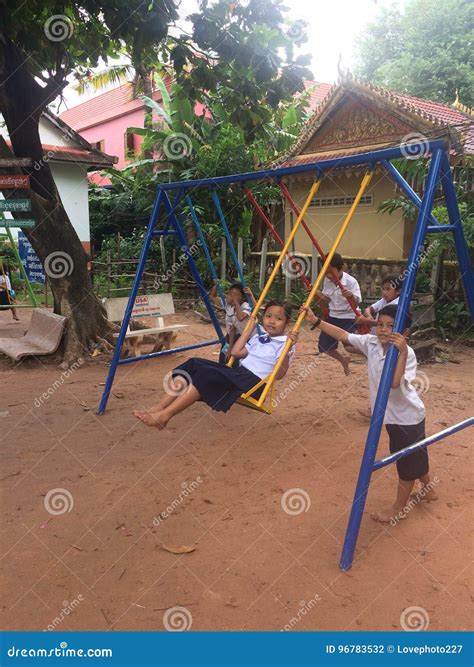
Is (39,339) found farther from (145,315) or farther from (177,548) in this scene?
(177,548)

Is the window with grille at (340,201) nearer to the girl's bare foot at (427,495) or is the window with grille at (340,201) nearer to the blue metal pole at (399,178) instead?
the blue metal pole at (399,178)


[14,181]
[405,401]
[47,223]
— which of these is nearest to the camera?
[405,401]

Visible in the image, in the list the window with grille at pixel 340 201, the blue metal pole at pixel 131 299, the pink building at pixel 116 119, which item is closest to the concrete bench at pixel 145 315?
the blue metal pole at pixel 131 299

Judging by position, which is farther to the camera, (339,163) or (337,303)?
(337,303)

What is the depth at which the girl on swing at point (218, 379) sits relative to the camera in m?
3.38

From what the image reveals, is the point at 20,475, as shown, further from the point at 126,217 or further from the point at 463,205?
the point at 126,217

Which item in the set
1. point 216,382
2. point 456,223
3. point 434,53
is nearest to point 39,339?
point 216,382

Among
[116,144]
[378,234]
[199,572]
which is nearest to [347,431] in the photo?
[199,572]

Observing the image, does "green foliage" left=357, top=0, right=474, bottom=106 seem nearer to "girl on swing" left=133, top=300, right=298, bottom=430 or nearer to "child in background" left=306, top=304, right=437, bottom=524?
"girl on swing" left=133, top=300, right=298, bottom=430

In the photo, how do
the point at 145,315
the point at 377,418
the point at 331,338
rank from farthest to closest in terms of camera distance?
the point at 145,315
the point at 331,338
the point at 377,418

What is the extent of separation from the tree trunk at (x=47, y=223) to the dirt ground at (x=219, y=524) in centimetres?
198

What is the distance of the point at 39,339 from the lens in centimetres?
700

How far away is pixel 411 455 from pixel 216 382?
46.8 inches

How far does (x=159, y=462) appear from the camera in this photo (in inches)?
151
